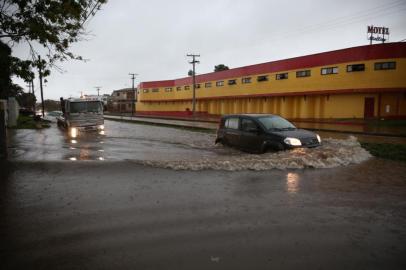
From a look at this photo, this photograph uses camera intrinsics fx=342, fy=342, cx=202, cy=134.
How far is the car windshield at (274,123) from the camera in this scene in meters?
11.5

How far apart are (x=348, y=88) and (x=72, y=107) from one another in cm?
2592

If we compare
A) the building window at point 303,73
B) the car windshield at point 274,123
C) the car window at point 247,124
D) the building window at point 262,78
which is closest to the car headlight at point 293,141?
the car windshield at point 274,123

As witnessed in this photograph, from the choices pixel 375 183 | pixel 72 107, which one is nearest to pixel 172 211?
pixel 375 183

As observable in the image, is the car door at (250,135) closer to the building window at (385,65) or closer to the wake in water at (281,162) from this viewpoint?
the wake in water at (281,162)

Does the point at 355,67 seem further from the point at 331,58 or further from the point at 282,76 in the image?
the point at 282,76

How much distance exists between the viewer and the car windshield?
1148cm

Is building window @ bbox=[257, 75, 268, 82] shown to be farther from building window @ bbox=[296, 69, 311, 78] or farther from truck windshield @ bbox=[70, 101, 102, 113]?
truck windshield @ bbox=[70, 101, 102, 113]

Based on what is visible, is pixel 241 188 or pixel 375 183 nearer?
pixel 241 188

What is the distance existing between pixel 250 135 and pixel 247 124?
1.83 ft

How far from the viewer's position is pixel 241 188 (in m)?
7.16

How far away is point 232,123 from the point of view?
43.4 feet

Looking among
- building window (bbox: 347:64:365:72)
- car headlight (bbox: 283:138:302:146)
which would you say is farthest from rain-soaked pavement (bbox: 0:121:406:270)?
building window (bbox: 347:64:365:72)

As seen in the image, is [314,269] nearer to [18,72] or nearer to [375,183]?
[375,183]

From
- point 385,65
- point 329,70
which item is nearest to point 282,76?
point 329,70
